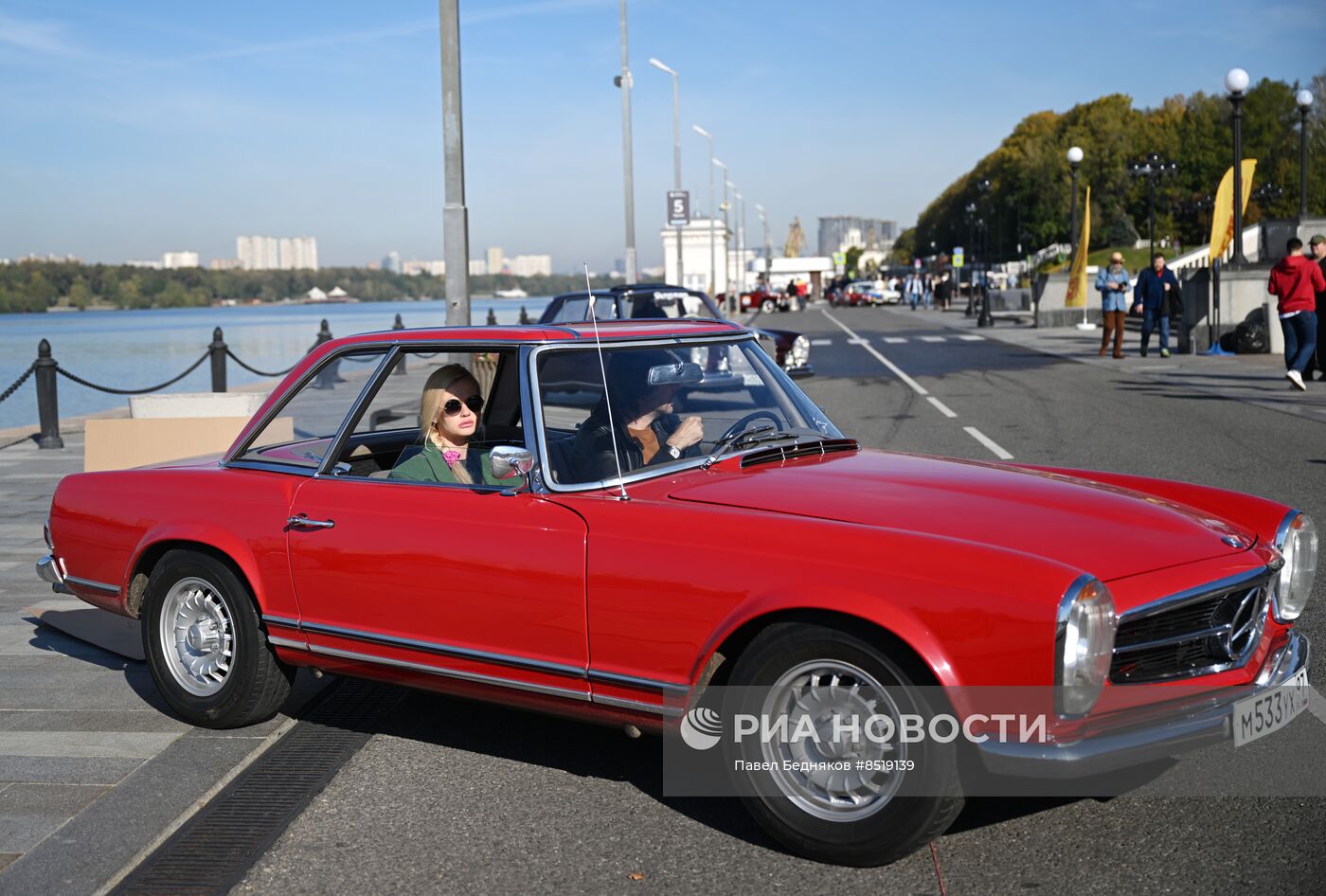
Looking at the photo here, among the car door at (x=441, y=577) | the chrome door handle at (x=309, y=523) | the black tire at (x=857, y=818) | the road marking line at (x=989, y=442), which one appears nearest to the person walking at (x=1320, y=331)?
the road marking line at (x=989, y=442)

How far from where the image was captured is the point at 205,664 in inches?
208

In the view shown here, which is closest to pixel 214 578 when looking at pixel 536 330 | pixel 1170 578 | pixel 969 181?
pixel 536 330

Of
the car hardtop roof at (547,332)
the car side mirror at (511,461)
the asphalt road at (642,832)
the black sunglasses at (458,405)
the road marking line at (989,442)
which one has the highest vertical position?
the car hardtop roof at (547,332)

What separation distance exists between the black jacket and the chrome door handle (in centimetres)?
94

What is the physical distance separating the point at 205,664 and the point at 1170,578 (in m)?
3.58

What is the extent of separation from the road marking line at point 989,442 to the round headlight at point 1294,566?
7646 millimetres

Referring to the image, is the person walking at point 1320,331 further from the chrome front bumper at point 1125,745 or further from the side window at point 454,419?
the chrome front bumper at point 1125,745

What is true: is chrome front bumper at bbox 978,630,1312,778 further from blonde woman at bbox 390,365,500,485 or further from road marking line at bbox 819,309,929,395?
road marking line at bbox 819,309,929,395

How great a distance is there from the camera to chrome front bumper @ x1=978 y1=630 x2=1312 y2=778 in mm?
3381

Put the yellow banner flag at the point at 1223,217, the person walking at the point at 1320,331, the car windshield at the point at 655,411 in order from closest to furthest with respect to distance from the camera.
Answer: the car windshield at the point at 655,411 → the person walking at the point at 1320,331 → the yellow banner flag at the point at 1223,217

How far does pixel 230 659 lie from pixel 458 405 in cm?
131

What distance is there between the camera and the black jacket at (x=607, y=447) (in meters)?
4.38

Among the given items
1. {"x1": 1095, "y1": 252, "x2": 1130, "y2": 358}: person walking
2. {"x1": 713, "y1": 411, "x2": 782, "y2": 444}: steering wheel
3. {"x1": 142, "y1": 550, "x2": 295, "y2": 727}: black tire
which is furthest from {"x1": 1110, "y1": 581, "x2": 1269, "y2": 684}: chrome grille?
{"x1": 1095, "y1": 252, "x2": 1130, "y2": 358}: person walking

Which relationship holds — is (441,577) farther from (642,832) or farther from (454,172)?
(454,172)
